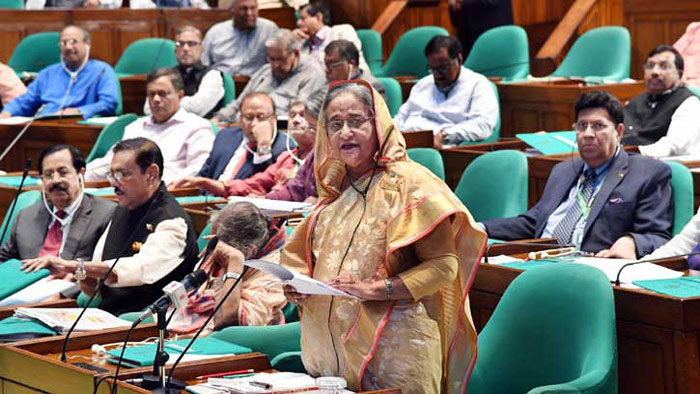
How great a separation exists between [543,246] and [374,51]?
5202mm

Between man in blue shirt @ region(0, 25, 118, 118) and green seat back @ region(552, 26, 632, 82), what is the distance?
2762 millimetres

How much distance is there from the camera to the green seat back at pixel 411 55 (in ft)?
28.5

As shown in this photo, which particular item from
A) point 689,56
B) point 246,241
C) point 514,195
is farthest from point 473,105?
point 246,241

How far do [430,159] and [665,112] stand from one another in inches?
47.7

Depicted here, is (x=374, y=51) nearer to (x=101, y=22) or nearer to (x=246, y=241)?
(x=101, y=22)

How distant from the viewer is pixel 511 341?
328 centimetres

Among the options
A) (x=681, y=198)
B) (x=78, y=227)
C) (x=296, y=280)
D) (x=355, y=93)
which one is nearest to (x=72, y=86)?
(x=78, y=227)

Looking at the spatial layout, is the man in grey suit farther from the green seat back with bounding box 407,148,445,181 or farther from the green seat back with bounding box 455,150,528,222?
the green seat back with bounding box 455,150,528,222

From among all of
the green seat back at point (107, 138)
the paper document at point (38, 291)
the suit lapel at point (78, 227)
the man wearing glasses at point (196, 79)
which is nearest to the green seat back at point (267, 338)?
the paper document at point (38, 291)

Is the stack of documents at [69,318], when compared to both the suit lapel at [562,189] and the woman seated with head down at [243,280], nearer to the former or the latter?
the woman seated with head down at [243,280]

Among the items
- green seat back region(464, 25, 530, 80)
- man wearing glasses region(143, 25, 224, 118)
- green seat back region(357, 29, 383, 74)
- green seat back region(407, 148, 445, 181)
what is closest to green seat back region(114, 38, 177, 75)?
man wearing glasses region(143, 25, 224, 118)

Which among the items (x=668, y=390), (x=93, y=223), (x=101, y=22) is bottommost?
(x=668, y=390)

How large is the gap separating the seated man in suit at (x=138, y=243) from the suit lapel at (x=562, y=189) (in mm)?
1202

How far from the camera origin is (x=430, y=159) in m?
5.18
